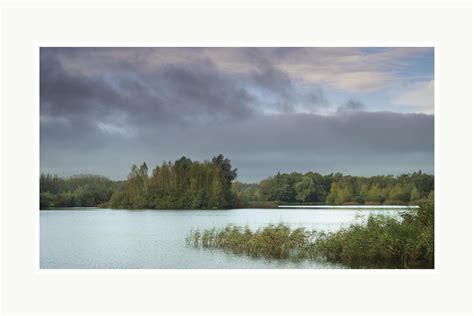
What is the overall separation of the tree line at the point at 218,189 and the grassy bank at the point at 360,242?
1428 mm

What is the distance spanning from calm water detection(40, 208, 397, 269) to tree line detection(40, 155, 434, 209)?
0.73 ft

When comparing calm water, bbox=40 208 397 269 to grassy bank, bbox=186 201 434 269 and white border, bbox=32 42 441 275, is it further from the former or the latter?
white border, bbox=32 42 441 275

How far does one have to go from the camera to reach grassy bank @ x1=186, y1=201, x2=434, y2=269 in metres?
13.1

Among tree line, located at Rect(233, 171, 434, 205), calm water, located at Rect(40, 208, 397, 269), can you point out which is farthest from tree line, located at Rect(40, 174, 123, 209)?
tree line, located at Rect(233, 171, 434, 205)

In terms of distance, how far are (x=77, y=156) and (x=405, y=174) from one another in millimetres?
6588

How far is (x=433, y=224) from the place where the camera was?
13.2 m

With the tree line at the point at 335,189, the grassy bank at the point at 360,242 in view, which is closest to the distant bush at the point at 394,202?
the tree line at the point at 335,189

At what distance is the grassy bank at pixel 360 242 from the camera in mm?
13117
